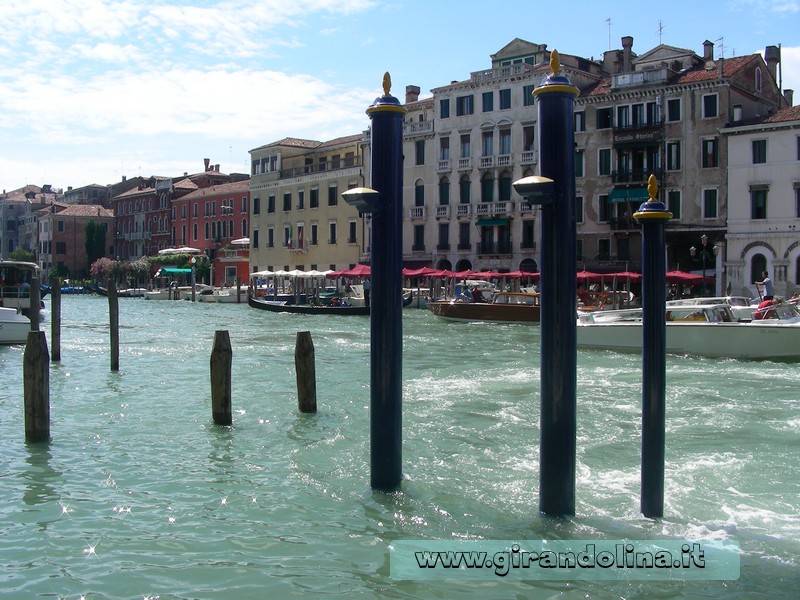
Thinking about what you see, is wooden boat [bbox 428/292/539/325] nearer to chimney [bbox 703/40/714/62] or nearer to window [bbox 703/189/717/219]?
window [bbox 703/189/717/219]

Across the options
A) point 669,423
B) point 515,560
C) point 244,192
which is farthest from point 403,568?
point 244,192

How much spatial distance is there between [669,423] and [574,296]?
221 inches

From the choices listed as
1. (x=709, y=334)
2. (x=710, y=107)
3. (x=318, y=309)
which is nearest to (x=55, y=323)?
(x=709, y=334)

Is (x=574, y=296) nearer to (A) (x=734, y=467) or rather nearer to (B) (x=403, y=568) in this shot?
(B) (x=403, y=568)

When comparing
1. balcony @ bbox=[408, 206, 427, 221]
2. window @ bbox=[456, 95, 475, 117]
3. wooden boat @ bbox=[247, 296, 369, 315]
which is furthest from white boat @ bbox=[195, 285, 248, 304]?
window @ bbox=[456, 95, 475, 117]

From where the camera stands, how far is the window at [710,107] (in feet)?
113

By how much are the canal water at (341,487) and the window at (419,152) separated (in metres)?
33.7

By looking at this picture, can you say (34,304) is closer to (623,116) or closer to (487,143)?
(623,116)

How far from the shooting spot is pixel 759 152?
32.9 m

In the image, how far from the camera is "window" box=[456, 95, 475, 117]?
43.5m

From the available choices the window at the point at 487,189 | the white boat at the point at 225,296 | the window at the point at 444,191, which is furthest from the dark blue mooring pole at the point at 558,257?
the white boat at the point at 225,296

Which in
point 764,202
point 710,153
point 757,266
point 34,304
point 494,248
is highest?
point 710,153

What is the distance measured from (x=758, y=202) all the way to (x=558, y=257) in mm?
31143

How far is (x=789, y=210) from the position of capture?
32031 mm
